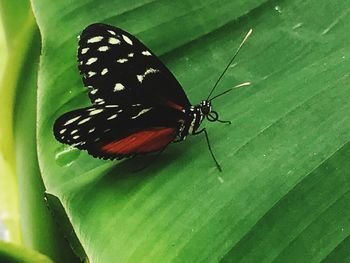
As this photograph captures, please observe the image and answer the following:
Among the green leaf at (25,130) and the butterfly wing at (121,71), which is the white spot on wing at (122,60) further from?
the green leaf at (25,130)

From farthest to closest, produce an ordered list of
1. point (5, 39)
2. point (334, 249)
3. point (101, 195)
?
point (5, 39), point (101, 195), point (334, 249)

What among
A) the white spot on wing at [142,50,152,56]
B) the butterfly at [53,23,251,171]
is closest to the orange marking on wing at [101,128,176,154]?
the butterfly at [53,23,251,171]

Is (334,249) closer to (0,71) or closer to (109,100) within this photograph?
(109,100)

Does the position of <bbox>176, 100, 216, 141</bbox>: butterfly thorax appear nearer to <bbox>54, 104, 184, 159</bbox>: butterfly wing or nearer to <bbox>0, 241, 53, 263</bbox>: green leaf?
<bbox>54, 104, 184, 159</bbox>: butterfly wing

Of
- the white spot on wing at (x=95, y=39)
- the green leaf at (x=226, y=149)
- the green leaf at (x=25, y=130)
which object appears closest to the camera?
the green leaf at (x=226, y=149)

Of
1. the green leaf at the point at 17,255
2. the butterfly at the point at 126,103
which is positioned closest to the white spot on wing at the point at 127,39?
the butterfly at the point at 126,103

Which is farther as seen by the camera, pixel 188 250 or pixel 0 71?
pixel 0 71

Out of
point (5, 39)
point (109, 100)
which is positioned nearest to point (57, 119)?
point (109, 100)

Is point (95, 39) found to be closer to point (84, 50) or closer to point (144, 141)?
point (84, 50)
